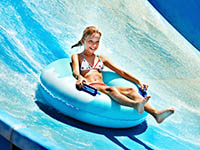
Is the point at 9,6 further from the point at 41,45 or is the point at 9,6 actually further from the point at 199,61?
the point at 199,61

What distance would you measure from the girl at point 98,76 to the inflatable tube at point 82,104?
0.25 ft

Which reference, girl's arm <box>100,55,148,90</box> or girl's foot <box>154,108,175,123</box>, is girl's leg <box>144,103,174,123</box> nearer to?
girl's foot <box>154,108,175,123</box>

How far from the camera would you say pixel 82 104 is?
2951 mm

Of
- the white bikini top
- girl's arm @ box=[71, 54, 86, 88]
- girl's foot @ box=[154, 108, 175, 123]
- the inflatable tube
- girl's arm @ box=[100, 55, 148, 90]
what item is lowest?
the inflatable tube

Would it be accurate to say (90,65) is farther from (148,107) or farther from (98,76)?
(148,107)

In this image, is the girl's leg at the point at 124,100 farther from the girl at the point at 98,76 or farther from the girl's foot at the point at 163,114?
the girl's foot at the point at 163,114

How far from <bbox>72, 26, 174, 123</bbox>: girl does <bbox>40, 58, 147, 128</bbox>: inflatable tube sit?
0.25 feet

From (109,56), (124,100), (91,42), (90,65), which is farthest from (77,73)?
(109,56)

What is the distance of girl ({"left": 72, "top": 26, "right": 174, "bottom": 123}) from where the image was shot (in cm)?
300

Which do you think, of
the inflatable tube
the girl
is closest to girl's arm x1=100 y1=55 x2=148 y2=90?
the girl

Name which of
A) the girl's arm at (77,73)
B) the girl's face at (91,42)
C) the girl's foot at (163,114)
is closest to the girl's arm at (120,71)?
the girl's face at (91,42)

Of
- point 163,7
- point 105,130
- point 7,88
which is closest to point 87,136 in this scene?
point 105,130

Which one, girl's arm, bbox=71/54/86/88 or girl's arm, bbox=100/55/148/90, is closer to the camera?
girl's arm, bbox=71/54/86/88

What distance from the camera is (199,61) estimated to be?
643cm
